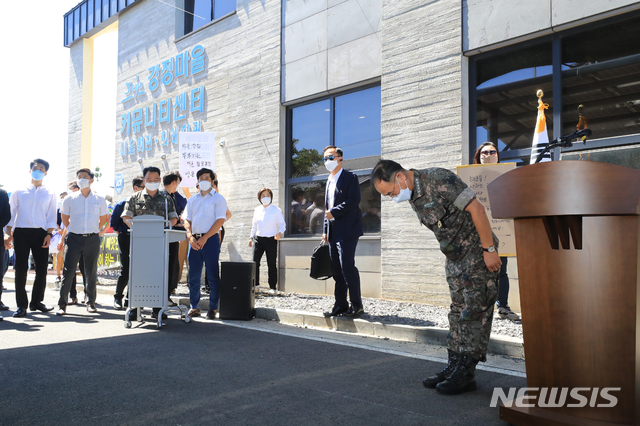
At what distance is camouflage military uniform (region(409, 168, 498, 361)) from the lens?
11.8ft

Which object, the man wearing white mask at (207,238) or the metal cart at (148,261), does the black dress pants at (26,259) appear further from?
the man wearing white mask at (207,238)

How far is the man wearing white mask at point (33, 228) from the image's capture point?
283 inches

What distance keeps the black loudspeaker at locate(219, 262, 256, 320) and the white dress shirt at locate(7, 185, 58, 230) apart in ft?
8.52

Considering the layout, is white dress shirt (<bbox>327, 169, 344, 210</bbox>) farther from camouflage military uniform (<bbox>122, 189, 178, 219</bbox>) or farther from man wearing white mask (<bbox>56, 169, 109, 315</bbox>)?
man wearing white mask (<bbox>56, 169, 109, 315</bbox>)

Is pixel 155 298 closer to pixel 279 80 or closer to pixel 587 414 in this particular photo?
pixel 587 414

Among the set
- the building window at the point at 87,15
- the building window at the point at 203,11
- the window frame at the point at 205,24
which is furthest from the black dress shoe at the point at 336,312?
the building window at the point at 87,15

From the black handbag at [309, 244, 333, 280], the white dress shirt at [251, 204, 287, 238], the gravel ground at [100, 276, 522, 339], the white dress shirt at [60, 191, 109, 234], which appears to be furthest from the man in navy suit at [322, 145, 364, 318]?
the white dress shirt at [60, 191, 109, 234]

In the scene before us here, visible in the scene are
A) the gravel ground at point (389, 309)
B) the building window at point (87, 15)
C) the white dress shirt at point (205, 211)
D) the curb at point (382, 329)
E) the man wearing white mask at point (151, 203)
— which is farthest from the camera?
the building window at point (87, 15)

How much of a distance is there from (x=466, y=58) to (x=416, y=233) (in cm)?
272

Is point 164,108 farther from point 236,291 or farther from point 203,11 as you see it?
point 236,291

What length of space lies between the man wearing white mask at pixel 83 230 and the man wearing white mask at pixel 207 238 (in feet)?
5.10

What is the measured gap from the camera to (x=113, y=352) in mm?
4727

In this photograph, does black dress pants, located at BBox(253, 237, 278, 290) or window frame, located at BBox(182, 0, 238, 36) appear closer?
black dress pants, located at BBox(253, 237, 278, 290)

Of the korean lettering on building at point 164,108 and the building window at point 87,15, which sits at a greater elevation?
the building window at point 87,15
